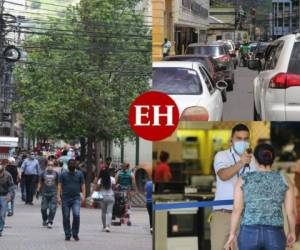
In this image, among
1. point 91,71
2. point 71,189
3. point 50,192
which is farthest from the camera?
point 91,71

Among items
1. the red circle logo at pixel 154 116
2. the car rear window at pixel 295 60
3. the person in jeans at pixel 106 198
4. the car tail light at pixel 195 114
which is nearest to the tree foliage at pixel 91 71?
the person in jeans at pixel 106 198

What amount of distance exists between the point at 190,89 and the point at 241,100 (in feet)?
1.33

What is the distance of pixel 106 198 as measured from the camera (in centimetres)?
1859

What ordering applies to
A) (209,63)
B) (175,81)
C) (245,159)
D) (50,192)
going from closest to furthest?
(175,81), (209,63), (245,159), (50,192)

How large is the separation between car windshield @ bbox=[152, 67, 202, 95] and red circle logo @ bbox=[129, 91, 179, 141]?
65 mm

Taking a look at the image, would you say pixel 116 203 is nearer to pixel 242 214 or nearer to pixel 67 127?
pixel 242 214

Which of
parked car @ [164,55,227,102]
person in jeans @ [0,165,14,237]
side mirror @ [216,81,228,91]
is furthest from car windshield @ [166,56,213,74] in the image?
person in jeans @ [0,165,14,237]

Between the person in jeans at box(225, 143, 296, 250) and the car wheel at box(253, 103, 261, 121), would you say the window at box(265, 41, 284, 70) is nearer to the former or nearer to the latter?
the car wheel at box(253, 103, 261, 121)

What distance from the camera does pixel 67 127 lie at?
36.1m

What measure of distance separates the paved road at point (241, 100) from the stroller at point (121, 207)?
506 inches

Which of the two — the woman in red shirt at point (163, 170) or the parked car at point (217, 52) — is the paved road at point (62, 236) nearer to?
the woman in red shirt at point (163, 170)

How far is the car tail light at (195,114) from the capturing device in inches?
293

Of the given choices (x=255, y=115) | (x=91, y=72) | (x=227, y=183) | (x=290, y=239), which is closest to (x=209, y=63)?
(x=255, y=115)

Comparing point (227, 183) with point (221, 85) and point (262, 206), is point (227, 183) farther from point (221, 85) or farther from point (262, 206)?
point (221, 85)
